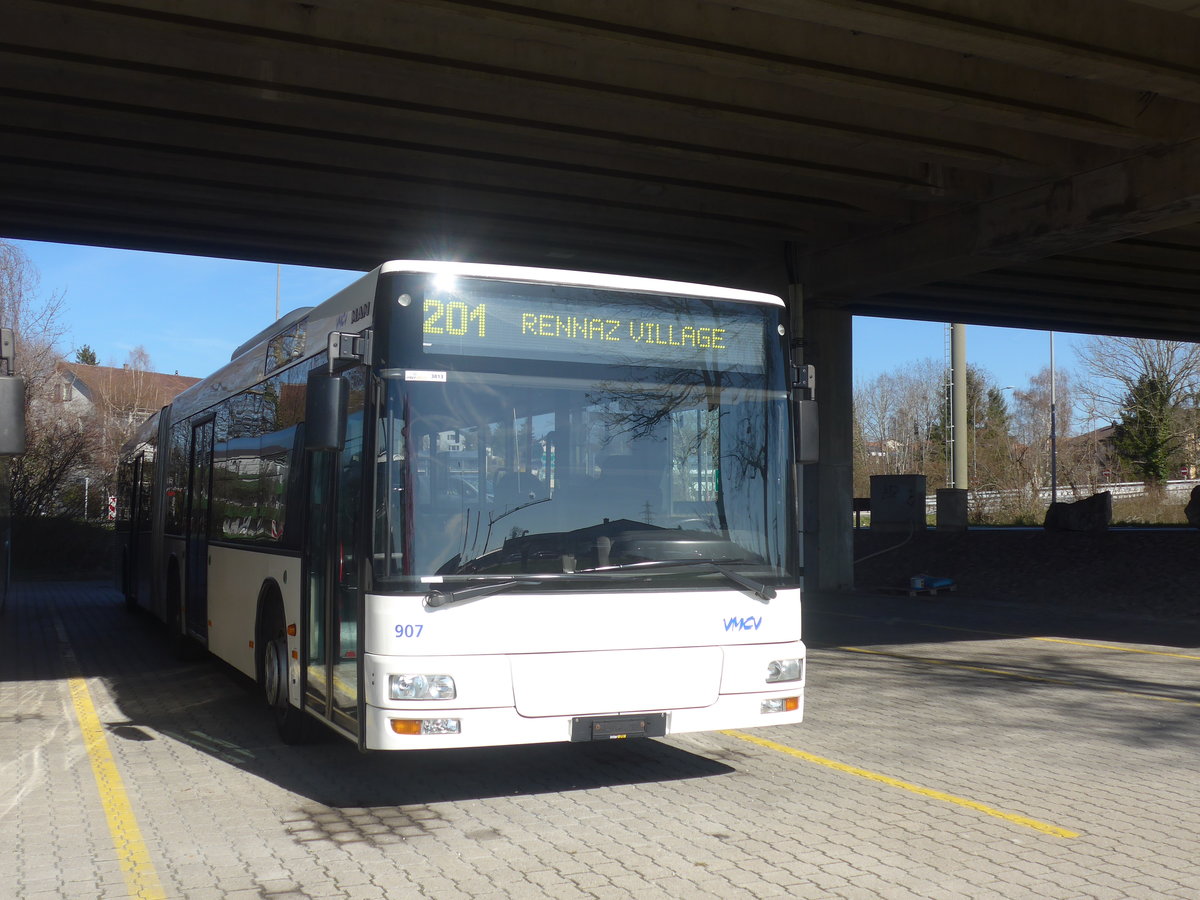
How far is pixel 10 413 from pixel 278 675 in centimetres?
251

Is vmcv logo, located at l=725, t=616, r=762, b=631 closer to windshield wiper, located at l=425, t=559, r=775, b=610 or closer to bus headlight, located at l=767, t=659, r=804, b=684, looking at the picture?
windshield wiper, located at l=425, t=559, r=775, b=610

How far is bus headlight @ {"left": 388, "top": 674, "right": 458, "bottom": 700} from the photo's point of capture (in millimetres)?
6172

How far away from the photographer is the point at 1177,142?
15977 mm

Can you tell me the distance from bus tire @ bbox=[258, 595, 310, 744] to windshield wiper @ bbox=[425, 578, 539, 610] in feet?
7.87

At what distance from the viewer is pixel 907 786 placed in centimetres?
717

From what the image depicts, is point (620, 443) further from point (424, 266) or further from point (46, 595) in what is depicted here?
point (46, 595)

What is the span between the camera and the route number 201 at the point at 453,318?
6.49m

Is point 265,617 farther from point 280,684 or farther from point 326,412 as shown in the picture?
point 326,412

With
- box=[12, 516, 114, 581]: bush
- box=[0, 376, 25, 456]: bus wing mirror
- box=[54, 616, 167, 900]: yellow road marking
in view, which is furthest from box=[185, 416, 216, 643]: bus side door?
box=[12, 516, 114, 581]: bush

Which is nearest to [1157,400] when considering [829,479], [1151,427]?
[1151,427]

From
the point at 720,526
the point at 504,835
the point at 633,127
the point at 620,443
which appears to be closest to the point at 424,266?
the point at 620,443

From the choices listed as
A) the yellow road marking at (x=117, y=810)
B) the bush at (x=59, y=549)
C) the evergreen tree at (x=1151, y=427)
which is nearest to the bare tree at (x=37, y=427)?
the bush at (x=59, y=549)

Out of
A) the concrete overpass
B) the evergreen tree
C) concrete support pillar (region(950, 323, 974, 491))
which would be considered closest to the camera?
the concrete overpass

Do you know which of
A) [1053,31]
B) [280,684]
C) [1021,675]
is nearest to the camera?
[280,684]
